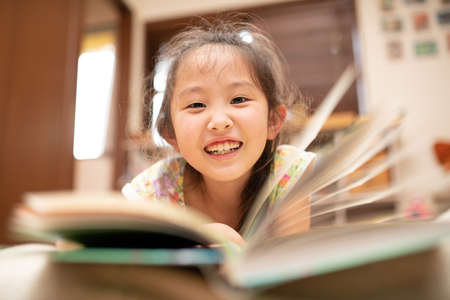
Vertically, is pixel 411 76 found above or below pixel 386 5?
below

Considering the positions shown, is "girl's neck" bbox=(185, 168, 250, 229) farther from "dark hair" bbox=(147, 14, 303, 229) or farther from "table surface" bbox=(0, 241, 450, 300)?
"table surface" bbox=(0, 241, 450, 300)

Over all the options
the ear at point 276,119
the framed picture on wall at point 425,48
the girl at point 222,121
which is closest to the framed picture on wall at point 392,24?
the framed picture on wall at point 425,48

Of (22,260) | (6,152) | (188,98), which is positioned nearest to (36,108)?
(6,152)

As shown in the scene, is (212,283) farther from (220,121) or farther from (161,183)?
(161,183)

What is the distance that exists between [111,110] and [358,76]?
193 centimetres

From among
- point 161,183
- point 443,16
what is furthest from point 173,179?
point 443,16

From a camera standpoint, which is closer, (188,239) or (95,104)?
(188,239)

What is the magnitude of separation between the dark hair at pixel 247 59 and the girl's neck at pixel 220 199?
16 mm

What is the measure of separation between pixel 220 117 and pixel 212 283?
1.09 feet

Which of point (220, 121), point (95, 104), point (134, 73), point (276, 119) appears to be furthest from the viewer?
point (95, 104)

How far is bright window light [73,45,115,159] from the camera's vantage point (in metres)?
2.58

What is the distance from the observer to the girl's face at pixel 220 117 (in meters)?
0.47

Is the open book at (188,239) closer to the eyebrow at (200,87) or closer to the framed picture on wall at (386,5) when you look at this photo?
the eyebrow at (200,87)

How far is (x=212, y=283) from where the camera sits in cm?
14
